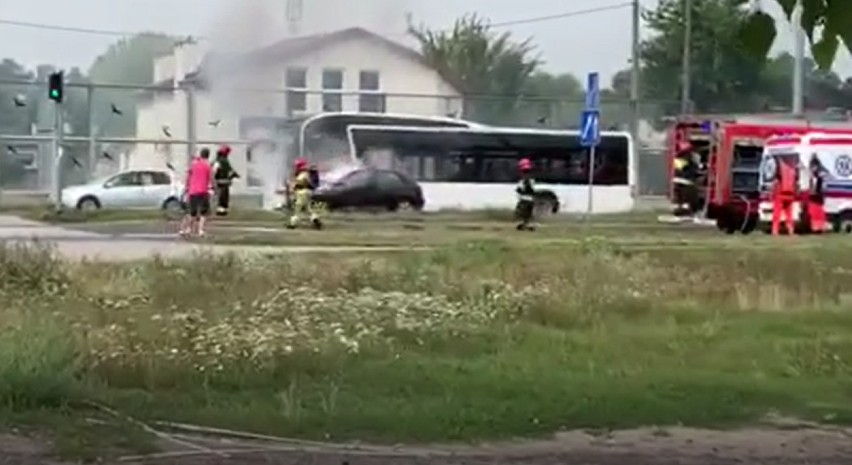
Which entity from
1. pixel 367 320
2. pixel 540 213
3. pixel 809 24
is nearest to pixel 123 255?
pixel 367 320

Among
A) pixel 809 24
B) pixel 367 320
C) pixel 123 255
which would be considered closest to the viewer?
pixel 809 24

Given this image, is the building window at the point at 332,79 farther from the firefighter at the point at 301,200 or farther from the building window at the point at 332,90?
the firefighter at the point at 301,200

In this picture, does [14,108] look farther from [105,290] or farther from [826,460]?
[826,460]

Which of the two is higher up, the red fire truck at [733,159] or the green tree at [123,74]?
the green tree at [123,74]

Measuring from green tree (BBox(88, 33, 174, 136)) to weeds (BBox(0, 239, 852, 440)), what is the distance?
3471 cm

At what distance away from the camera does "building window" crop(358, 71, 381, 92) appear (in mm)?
55406

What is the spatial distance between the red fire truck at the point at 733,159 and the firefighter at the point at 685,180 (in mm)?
243

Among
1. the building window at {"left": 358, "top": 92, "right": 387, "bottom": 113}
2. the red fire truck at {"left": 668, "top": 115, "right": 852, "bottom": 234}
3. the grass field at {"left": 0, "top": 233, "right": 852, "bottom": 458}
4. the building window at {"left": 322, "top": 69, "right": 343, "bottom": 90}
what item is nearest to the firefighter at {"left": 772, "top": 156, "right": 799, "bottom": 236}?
the red fire truck at {"left": 668, "top": 115, "right": 852, "bottom": 234}

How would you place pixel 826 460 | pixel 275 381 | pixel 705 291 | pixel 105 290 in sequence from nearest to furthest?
1. pixel 826 460
2. pixel 275 381
3. pixel 105 290
4. pixel 705 291

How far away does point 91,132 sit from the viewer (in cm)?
5400

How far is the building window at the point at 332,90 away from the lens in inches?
2020

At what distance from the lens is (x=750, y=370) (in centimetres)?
1390

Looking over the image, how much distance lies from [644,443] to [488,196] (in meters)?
45.9

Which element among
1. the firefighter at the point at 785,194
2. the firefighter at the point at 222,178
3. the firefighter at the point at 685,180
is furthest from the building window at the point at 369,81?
the firefighter at the point at 785,194
